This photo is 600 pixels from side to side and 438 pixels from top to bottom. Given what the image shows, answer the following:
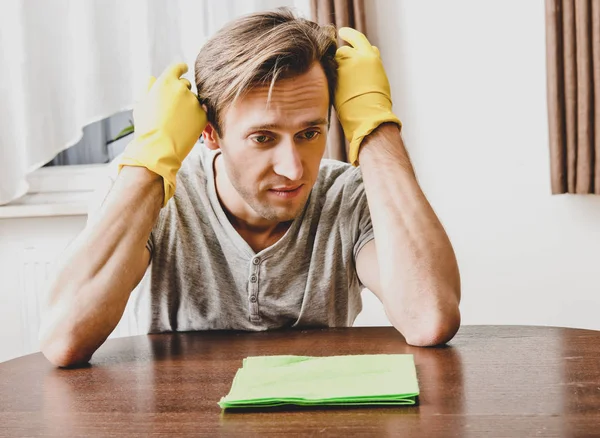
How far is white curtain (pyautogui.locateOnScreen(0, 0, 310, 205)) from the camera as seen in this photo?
2434mm

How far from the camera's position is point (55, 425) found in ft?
2.85

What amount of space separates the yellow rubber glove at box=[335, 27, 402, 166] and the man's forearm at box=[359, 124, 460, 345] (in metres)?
0.03

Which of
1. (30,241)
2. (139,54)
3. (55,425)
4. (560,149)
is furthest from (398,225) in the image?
(30,241)

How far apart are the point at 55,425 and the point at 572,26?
187 cm

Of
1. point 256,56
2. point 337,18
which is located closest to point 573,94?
point 337,18

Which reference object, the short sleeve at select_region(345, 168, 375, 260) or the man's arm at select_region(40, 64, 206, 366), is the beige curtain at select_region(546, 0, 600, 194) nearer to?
the short sleeve at select_region(345, 168, 375, 260)

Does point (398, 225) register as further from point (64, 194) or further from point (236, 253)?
point (64, 194)

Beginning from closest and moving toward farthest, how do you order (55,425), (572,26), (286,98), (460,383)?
(55,425)
(460,383)
(286,98)
(572,26)

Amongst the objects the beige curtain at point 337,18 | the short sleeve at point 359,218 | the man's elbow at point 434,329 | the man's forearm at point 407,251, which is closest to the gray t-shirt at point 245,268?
the short sleeve at point 359,218

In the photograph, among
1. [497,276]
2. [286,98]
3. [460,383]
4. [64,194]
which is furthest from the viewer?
[64,194]

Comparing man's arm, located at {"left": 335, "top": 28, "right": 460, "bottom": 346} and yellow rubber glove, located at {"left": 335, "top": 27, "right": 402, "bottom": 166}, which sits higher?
yellow rubber glove, located at {"left": 335, "top": 27, "right": 402, "bottom": 166}

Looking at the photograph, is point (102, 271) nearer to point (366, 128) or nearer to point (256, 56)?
point (256, 56)

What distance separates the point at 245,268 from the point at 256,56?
41 cm

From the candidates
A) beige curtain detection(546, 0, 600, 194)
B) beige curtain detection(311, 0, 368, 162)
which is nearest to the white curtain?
beige curtain detection(311, 0, 368, 162)
